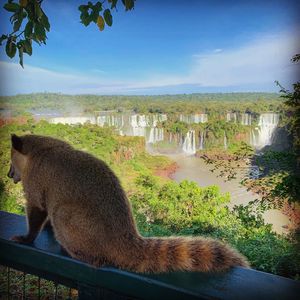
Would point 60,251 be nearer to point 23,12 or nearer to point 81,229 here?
point 81,229

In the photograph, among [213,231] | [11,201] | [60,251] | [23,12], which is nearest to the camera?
[60,251]

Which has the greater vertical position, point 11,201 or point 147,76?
point 147,76

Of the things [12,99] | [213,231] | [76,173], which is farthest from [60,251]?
[213,231]

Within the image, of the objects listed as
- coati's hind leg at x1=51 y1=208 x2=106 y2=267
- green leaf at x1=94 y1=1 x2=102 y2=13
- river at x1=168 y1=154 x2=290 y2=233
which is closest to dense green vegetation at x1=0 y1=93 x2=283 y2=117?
river at x1=168 y1=154 x2=290 y2=233

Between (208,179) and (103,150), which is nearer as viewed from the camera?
(103,150)

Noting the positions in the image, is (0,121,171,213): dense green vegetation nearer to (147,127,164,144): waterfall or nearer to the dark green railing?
(147,127,164,144): waterfall

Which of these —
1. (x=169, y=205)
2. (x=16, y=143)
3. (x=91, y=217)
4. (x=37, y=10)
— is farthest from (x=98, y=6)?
(x=169, y=205)

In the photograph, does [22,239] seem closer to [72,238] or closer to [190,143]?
[72,238]
